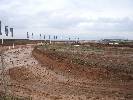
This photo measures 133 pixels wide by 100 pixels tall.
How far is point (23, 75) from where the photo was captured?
2700cm

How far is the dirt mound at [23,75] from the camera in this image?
81.7ft

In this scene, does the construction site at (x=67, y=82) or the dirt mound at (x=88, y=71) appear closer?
the construction site at (x=67, y=82)

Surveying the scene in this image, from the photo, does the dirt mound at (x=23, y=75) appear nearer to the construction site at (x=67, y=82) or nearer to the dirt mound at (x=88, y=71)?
the construction site at (x=67, y=82)

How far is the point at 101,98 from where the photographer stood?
19.0 m

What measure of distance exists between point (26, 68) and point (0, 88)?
9.25 m

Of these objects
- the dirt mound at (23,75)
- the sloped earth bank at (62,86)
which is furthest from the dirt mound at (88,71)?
the dirt mound at (23,75)

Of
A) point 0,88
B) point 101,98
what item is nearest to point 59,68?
point 0,88

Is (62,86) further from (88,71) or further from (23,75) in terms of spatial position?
(23,75)

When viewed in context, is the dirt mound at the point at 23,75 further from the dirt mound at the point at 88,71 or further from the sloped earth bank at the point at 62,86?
the dirt mound at the point at 88,71

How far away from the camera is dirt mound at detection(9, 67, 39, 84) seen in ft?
81.7

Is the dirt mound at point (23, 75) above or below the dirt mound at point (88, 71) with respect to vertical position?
below

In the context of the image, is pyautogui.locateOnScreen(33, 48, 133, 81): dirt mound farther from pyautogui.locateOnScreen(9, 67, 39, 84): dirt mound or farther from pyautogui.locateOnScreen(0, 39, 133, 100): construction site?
pyautogui.locateOnScreen(9, 67, 39, 84): dirt mound

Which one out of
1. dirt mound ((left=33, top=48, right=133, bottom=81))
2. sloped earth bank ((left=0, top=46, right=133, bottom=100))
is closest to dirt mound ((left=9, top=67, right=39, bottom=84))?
sloped earth bank ((left=0, top=46, right=133, bottom=100))

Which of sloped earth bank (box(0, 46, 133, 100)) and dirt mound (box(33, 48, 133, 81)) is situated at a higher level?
dirt mound (box(33, 48, 133, 81))
